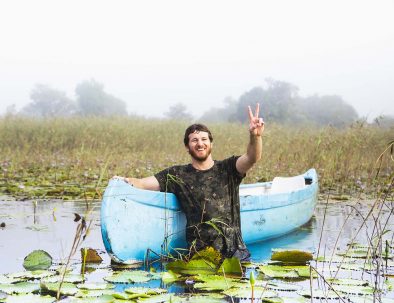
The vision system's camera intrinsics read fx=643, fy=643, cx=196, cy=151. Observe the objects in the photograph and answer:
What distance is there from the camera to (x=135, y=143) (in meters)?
15.8

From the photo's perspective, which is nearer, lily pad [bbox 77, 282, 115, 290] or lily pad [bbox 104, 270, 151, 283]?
lily pad [bbox 77, 282, 115, 290]

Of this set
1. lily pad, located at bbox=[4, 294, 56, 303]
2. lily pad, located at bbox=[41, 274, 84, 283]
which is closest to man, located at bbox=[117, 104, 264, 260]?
lily pad, located at bbox=[41, 274, 84, 283]

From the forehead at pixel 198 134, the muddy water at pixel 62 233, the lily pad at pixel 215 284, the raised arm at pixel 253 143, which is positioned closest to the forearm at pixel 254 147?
the raised arm at pixel 253 143

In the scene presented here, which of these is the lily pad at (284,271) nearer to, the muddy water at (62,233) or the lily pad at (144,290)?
the muddy water at (62,233)

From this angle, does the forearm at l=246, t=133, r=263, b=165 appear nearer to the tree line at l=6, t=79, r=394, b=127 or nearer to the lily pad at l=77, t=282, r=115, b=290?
the lily pad at l=77, t=282, r=115, b=290

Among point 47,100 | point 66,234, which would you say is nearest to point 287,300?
point 66,234

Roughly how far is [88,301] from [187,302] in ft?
1.72

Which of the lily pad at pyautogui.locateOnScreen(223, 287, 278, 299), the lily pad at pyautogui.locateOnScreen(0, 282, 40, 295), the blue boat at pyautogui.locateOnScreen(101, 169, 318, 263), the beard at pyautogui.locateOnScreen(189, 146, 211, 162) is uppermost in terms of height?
the beard at pyautogui.locateOnScreen(189, 146, 211, 162)

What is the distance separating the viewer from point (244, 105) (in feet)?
161

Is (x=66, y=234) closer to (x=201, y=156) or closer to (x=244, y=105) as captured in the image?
(x=201, y=156)

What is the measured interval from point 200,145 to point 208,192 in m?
0.36

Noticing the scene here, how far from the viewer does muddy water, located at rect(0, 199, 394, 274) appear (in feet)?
16.9

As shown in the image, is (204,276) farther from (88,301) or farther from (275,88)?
(275,88)

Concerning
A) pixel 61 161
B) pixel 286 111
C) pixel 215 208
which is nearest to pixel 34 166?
pixel 61 161
